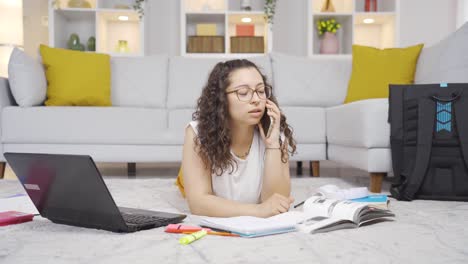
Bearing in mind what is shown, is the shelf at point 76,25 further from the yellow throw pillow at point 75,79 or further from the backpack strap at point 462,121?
the backpack strap at point 462,121

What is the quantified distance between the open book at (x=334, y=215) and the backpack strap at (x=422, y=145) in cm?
52

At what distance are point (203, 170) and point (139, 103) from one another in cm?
204

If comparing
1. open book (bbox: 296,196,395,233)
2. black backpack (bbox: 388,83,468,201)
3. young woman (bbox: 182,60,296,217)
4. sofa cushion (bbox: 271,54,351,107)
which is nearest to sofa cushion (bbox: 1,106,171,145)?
sofa cushion (bbox: 271,54,351,107)

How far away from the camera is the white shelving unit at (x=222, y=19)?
15.9 feet

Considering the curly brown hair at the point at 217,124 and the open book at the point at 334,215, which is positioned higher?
the curly brown hair at the point at 217,124

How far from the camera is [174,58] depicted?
376 centimetres

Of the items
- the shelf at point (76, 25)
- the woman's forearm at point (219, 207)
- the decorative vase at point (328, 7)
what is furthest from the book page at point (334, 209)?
the shelf at point (76, 25)

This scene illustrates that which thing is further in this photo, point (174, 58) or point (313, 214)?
point (174, 58)

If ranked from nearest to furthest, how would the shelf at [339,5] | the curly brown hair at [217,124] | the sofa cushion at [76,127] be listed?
the curly brown hair at [217,124] → the sofa cushion at [76,127] → the shelf at [339,5]

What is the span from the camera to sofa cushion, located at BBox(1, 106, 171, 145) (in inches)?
122

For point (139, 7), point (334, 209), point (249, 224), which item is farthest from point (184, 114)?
point (139, 7)

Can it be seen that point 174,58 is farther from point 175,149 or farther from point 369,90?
point 369,90

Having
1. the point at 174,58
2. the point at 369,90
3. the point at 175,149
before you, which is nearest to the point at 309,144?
the point at 369,90

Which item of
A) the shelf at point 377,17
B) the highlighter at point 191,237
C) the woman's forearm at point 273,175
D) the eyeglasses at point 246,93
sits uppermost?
the shelf at point 377,17
